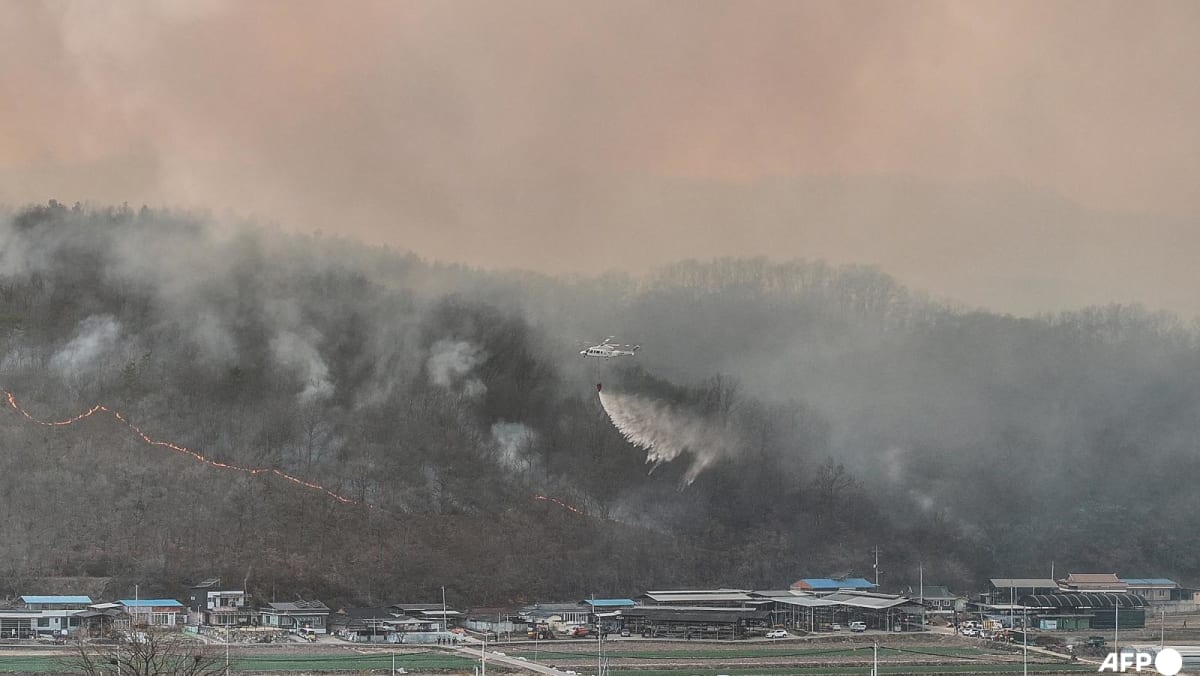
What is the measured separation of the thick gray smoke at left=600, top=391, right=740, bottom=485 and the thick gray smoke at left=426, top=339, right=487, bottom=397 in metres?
7.23

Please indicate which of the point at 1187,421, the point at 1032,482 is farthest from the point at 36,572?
the point at 1187,421

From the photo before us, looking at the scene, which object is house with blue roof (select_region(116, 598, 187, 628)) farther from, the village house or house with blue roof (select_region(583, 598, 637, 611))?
house with blue roof (select_region(583, 598, 637, 611))

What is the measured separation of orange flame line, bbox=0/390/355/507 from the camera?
7612 cm

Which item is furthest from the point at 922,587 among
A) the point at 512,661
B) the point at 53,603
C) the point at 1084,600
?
the point at 53,603

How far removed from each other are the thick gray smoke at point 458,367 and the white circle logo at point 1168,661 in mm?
40144

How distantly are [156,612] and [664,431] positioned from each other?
100ft

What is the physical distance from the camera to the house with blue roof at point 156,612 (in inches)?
2420

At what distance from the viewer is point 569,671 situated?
53.1 m

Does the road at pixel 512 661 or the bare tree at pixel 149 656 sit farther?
the road at pixel 512 661

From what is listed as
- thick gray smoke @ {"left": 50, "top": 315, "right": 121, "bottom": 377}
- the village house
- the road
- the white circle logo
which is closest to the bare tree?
the village house

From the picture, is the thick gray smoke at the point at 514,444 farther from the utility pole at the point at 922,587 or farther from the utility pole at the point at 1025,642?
the utility pole at the point at 1025,642

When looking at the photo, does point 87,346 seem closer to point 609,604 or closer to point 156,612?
point 156,612

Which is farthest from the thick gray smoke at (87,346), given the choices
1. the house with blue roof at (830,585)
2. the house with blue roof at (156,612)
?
the house with blue roof at (830,585)

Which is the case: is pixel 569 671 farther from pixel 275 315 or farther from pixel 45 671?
pixel 275 315
